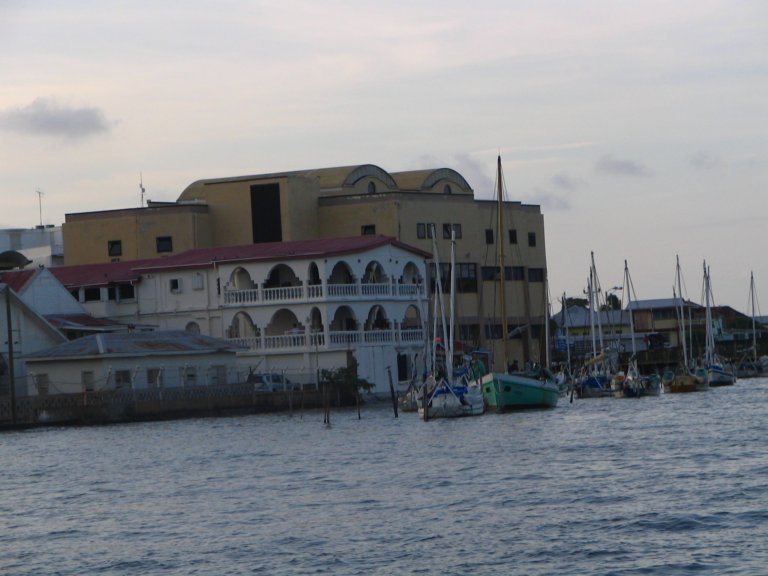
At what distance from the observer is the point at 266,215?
114188mm

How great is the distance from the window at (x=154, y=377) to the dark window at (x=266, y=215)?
31.1 m

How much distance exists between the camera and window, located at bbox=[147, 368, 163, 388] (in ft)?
273

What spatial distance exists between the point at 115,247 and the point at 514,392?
48.4 m

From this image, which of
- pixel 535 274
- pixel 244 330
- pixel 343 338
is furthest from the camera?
pixel 535 274

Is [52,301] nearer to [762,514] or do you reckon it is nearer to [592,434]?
[592,434]

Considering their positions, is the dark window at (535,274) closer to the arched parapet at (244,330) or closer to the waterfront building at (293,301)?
the waterfront building at (293,301)

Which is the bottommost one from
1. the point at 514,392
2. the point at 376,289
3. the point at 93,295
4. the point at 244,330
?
the point at 514,392

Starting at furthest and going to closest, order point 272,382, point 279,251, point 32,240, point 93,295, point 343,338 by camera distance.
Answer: point 32,240
point 93,295
point 279,251
point 343,338
point 272,382

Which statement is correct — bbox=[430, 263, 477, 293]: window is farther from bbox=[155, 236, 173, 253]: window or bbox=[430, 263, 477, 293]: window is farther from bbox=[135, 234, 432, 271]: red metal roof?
bbox=[155, 236, 173, 253]: window

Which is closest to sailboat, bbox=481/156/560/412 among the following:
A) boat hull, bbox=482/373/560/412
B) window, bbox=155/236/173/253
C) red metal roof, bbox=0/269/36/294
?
boat hull, bbox=482/373/560/412

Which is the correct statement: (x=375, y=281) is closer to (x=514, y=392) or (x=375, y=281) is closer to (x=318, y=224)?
(x=318, y=224)

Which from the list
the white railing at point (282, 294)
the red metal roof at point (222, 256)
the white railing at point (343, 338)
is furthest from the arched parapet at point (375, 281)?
the white railing at point (282, 294)

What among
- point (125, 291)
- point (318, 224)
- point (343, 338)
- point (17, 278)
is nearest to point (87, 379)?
point (17, 278)

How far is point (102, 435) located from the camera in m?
68.1
